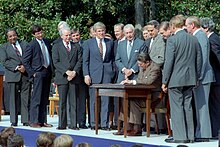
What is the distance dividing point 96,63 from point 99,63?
0.17 ft

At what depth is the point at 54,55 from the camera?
11016 mm

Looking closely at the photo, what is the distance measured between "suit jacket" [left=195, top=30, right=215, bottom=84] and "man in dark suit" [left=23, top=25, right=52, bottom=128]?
311 centimetres

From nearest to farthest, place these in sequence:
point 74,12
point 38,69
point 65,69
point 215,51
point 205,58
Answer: point 205,58, point 215,51, point 65,69, point 38,69, point 74,12

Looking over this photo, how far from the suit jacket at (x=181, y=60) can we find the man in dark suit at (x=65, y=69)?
232 cm

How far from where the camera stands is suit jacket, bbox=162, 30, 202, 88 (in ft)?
29.6

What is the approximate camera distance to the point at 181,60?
29.7 feet

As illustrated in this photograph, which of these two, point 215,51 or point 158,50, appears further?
point 158,50

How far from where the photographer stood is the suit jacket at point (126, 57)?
34.4ft

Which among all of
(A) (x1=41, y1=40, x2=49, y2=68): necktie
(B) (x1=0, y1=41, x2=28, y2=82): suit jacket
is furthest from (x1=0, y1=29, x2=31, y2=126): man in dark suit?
(A) (x1=41, y1=40, x2=49, y2=68): necktie

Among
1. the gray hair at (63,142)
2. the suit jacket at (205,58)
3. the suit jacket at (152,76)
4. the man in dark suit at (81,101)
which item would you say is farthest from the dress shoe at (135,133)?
the gray hair at (63,142)

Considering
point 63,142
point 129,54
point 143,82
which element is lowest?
point 63,142

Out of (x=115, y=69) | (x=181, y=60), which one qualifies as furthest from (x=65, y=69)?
(x=181, y=60)

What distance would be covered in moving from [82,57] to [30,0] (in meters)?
7.21

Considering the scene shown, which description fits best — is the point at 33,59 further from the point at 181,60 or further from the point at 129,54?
the point at 181,60
